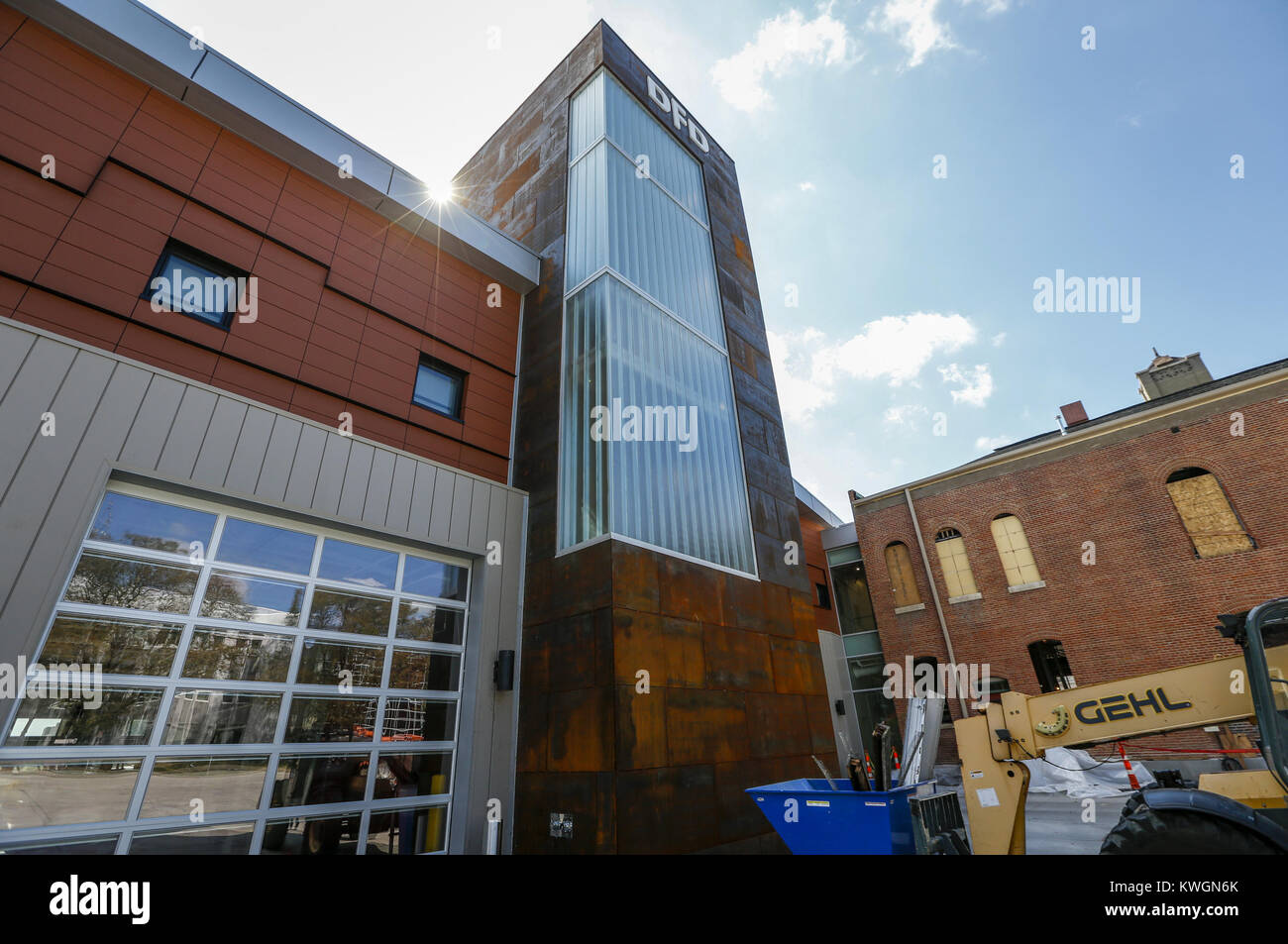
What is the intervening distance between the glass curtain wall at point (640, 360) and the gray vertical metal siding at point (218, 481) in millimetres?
1490

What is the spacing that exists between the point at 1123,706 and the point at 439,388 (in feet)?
30.9

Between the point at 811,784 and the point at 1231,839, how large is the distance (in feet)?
12.3

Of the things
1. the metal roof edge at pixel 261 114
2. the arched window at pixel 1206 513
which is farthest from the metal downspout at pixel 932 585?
the metal roof edge at pixel 261 114

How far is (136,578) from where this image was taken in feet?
18.2

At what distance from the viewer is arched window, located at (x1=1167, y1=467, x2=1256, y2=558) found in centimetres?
1503

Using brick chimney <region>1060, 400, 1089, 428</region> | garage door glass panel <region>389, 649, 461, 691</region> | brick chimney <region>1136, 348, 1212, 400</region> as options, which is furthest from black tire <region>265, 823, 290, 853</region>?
brick chimney <region>1136, 348, 1212, 400</region>

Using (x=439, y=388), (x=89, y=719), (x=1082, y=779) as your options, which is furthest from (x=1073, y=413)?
(x=89, y=719)

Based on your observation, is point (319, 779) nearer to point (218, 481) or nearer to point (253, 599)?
point (253, 599)

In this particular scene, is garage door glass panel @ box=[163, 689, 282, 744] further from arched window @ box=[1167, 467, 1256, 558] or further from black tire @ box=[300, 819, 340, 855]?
arched window @ box=[1167, 467, 1256, 558]

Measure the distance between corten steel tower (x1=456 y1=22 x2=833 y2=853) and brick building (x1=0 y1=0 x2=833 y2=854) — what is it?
0.06 m

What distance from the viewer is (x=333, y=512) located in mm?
6762

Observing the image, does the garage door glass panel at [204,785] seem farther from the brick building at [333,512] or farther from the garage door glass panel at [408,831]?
the garage door glass panel at [408,831]

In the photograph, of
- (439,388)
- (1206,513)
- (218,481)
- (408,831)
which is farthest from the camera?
(1206,513)
